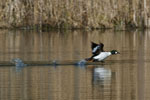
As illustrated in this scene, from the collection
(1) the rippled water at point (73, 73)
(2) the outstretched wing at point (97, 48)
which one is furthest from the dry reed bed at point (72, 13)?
(2) the outstretched wing at point (97, 48)

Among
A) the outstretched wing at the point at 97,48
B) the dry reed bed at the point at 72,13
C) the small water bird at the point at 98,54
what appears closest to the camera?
the small water bird at the point at 98,54

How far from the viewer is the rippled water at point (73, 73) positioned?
1140cm

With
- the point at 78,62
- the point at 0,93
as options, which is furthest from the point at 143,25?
the point at 0,93

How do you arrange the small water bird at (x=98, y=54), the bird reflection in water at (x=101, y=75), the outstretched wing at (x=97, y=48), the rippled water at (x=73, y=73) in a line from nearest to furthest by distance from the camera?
the rippled water at (x=73, y=73), the bird reflection in water at (x=101, y=75), the small water bird at (x=98, y=54), the outstretched wing at (x=97, y=48)

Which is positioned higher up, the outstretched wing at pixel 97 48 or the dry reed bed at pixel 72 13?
the dry reed bed at pixel 72 13

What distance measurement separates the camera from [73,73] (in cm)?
1412

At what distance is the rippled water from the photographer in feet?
37.4

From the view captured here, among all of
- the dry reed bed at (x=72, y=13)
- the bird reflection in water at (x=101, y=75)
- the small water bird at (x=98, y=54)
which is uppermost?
the dry reed bed at (x=72, y=13)

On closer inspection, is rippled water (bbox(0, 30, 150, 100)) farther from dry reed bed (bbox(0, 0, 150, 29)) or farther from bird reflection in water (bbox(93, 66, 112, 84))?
dry reed bed (bbox(0, 0, 150, 29))

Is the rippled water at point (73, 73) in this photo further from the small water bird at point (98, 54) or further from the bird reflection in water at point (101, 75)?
the small water bird at point (98, 54)

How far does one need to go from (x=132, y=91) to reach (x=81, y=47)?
954 centimetres

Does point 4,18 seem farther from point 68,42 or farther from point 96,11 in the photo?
point 68,42

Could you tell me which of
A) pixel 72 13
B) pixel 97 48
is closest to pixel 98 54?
pixel 97 48

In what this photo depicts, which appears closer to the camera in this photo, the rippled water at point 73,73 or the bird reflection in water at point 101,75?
the rippled water at point 73,73
